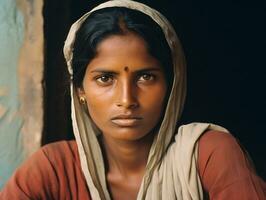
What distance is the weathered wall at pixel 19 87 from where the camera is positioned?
1.95 m

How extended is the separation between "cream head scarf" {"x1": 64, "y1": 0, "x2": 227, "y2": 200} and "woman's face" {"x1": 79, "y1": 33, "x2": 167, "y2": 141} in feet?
0.30

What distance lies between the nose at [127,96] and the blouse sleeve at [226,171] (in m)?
0.26

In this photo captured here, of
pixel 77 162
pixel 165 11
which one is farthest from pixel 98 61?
pixel 165 11

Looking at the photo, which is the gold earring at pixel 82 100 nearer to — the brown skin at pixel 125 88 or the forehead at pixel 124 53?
the brown skin at pixel 125 88

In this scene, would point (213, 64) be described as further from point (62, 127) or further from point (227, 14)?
point (62, 127)

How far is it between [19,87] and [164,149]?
614mm

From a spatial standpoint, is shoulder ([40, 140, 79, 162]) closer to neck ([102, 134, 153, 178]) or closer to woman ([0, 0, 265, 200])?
woman ([0, 0, 265, 200])

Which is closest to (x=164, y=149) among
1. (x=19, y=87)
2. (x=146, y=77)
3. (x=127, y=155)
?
(x=127, y=155)

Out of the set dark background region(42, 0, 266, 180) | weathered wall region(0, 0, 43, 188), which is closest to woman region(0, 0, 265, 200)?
weathered wall region(0, 0, 43, 188)

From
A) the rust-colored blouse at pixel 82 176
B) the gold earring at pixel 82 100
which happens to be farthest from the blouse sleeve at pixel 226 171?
the gold earring at pixel 82 100

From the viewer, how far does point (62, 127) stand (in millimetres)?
2209

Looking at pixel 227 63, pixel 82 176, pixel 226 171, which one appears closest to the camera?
pixel 226 171

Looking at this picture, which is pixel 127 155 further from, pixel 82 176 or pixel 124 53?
pixel 124 53

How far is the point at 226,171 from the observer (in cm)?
152
